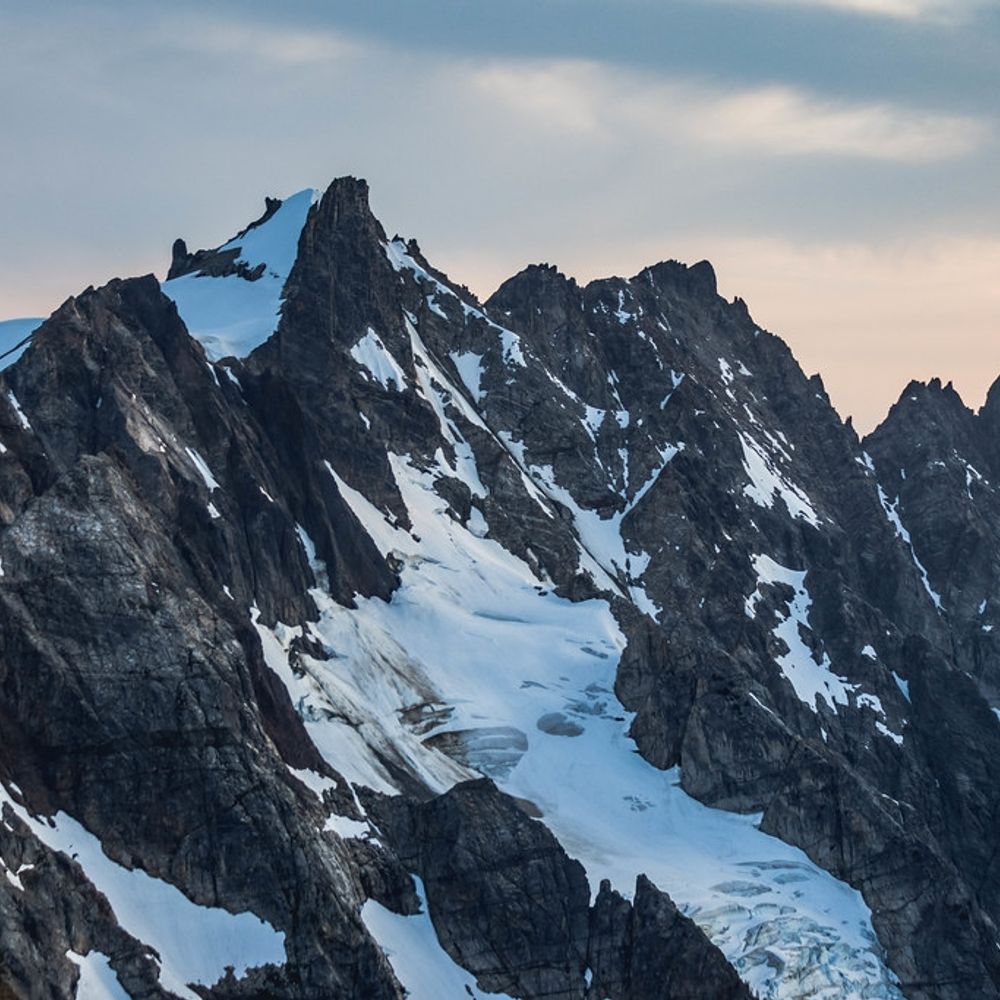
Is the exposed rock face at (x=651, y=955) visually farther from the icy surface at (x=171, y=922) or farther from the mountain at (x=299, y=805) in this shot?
the icy surface at (x=171, y=922)

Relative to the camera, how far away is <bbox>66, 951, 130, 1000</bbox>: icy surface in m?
134

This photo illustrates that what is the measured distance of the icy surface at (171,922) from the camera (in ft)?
464

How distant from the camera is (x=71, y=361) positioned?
614 ft

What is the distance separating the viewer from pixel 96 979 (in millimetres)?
135125

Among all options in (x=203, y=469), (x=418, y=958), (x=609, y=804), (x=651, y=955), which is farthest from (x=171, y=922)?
(x=203, y=469)

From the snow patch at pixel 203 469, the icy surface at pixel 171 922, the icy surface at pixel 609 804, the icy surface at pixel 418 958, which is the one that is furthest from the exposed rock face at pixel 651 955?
the snow patch at pixel 203 469

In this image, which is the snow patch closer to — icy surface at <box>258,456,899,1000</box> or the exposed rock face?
icy surface at <box>258,456,899,1000</box>

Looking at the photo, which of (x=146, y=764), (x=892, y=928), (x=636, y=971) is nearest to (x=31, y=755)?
(x=146, y=764)

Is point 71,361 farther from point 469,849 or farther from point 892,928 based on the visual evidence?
point 892,928

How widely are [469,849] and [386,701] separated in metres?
27.1

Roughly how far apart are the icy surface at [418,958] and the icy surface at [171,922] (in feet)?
39.2

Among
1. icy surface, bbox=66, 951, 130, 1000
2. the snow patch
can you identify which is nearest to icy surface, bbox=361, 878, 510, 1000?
icy surface, bbox=66, 951, 130, 1000

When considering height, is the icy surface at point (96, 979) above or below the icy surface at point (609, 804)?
below

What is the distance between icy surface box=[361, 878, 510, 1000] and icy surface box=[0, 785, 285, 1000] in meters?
12.0
